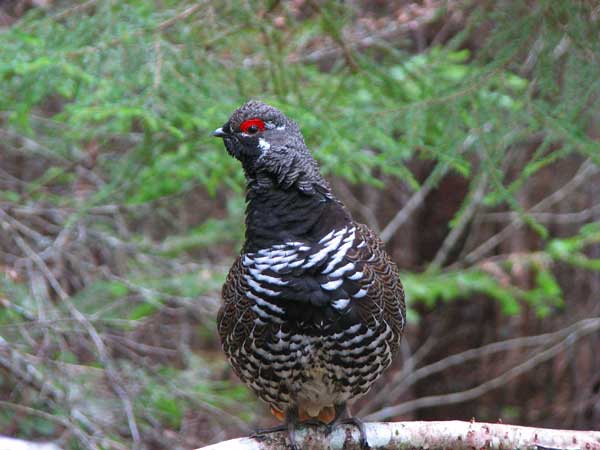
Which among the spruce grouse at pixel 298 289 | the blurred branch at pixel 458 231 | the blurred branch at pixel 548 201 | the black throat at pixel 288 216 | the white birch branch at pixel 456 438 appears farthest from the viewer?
the blurred branch at pixel 548 201

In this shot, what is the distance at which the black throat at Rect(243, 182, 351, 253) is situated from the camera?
3207mm

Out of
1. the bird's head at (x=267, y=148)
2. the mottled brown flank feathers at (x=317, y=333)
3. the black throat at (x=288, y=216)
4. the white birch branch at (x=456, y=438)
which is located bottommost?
the white birch branch at (x=456, y=438)

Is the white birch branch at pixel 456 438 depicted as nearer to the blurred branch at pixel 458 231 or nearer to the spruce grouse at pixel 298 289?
the spruce grouse at pixel 298 289

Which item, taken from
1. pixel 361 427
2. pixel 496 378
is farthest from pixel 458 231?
pixel 361 427

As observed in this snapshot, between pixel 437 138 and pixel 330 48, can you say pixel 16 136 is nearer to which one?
pixel 330 48

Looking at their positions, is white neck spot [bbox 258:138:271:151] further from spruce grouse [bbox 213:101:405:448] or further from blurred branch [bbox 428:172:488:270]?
blurred branch [bbox 428:172:488:270]

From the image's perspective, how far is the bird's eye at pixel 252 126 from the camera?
3273 millimetres

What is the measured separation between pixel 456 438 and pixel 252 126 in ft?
5.04

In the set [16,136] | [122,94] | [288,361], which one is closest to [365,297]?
[288,361]

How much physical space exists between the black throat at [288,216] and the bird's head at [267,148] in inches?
1.4

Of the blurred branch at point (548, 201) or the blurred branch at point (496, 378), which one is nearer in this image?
the blurred branch at point (548, 201)

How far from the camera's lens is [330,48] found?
17.9ft

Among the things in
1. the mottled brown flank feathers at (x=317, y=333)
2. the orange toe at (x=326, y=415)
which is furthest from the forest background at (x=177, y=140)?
the orange toe at (x=326, y=415)

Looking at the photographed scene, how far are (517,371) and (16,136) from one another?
5511 mm
